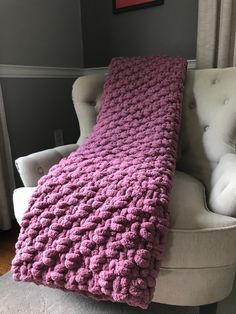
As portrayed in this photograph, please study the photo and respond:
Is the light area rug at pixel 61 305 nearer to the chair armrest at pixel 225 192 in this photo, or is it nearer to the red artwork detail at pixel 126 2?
the chair armrest at pixel 225 192

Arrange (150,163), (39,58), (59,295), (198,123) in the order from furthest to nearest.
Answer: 1. (39,58)
2. (198,123)
3. (59,295)
4. (150,163)

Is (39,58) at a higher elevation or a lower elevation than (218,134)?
higher

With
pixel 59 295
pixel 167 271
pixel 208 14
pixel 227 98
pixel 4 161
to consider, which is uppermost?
pixel 208 14

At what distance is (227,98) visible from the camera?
4.41 ft

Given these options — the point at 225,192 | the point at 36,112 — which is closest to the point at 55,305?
the point at 225,192

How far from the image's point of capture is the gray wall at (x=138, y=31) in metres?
1.72

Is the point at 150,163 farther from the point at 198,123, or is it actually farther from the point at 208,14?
the point at 208,14

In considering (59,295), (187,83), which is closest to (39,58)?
(187,83)

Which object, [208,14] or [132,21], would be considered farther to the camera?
[132,21]

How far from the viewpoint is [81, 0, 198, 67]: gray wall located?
1.72 meters

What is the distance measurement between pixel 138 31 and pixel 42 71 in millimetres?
642

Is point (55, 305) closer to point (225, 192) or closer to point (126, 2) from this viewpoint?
point (225, 192)

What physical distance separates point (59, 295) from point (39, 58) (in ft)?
4.38

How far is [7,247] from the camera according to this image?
1.63 metres
